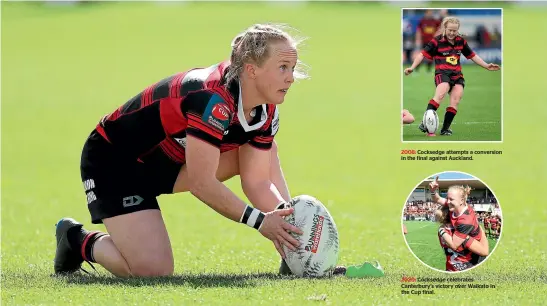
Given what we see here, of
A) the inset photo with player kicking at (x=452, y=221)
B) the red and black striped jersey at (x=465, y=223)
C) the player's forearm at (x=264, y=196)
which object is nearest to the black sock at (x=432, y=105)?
the inset photo with player kicking at (x=452, y=221)

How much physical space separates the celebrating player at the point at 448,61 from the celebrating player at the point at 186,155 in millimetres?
1878

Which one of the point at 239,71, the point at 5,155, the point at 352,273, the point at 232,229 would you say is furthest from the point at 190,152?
the point at 5,155

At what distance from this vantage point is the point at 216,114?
7.16 metres

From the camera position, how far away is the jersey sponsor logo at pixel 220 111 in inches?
282

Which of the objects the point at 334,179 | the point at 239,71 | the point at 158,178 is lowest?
the point at 334,179

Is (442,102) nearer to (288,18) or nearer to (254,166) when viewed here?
(254,166)

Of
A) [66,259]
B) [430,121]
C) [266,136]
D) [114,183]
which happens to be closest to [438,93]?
[430,121]

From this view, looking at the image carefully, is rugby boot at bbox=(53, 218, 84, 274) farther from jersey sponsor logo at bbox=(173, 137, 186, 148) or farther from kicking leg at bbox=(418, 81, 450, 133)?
→ kicking leg at bbox=(418, 81, 450, 133)

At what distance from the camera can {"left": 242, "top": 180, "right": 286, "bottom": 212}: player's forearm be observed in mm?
8117

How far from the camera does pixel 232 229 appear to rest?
11.4 metres

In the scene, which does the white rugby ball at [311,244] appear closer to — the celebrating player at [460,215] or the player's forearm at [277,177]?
the player's forearm at [277,177]

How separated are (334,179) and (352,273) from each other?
8.02 meters

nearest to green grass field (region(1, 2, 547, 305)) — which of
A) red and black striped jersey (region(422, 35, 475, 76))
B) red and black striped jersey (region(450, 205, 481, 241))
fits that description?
red and black striped jersey (region(450, 205, 481, 241))

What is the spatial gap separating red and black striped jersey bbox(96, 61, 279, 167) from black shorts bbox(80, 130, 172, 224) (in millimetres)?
82
